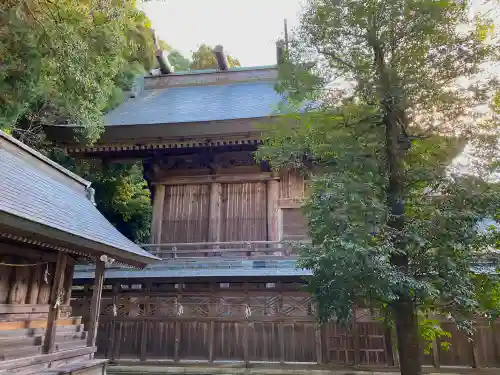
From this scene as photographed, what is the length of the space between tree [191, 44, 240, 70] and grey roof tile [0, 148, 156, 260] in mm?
20585

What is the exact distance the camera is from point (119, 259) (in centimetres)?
664

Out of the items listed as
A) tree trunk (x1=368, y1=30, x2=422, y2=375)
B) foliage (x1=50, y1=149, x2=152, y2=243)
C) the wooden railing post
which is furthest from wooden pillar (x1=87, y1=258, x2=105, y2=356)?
tree trunk (x1=368, y1=30, x2=422, y2=375)

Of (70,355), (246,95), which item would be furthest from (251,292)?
(246,95)

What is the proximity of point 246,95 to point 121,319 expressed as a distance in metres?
8.86

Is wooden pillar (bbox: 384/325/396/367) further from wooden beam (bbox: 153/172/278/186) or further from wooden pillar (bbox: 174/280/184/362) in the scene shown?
wooden beam (bbox: 153/172/278/186)

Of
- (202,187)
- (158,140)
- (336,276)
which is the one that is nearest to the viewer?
(336,276)

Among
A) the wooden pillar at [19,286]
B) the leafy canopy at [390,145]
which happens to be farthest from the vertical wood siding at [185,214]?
the leafy canopy at [390,145]

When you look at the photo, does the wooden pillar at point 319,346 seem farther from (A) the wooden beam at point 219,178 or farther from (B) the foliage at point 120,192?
(B) the foliage at point 120,192

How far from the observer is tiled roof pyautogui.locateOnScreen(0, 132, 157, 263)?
4422 millimetres

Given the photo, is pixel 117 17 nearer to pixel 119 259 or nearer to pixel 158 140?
pixel 158 140

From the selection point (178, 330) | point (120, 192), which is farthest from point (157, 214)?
point (178, 330)

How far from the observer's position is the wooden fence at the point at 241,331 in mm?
7348

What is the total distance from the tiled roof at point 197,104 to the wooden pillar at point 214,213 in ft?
6.43

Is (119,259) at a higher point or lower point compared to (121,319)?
higher
